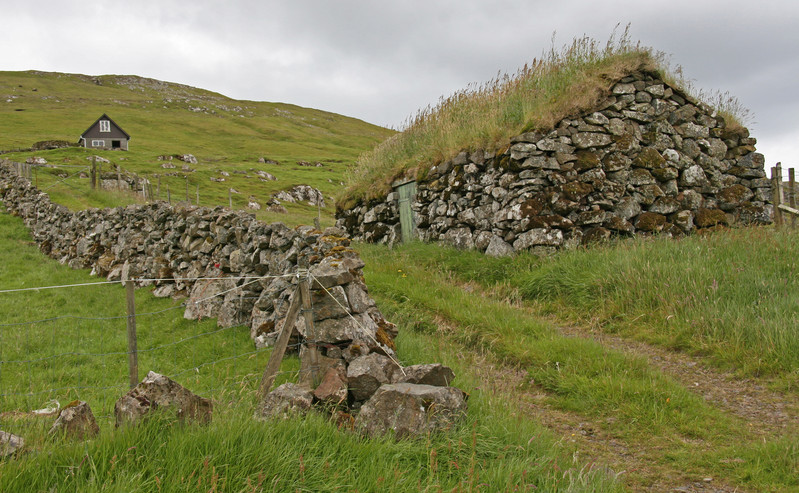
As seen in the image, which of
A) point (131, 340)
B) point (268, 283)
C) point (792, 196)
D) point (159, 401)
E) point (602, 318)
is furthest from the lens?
point (792, 196)

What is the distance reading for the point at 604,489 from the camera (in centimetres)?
359

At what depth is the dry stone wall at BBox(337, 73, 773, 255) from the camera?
10.8 m

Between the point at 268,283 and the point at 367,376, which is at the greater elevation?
the point at 268,283

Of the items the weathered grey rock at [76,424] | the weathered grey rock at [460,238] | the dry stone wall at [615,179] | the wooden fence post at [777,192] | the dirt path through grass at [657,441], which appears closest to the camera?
the weathered grey rock at [76,424]

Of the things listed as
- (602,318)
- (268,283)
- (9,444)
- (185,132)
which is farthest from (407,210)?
(185,132)

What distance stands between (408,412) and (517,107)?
32.3 ft

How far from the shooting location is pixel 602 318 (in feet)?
26.1

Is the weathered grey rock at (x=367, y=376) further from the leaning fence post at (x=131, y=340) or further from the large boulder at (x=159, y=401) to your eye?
the leaning fence post at (x=131, y=340)

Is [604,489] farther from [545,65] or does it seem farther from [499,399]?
[545,65]

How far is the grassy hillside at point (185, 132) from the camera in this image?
43.7 meters

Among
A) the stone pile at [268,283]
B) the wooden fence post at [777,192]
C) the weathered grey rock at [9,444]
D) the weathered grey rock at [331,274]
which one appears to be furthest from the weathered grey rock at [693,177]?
the weathered grey rock at [9,444]

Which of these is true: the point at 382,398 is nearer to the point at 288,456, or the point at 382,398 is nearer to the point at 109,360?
A: the point at 288,456

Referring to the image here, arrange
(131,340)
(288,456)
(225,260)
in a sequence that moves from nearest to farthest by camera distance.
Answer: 1. (288,456)
2. (131,340)
3. (225,260)

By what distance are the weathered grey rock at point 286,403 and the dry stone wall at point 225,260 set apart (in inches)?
44.3
